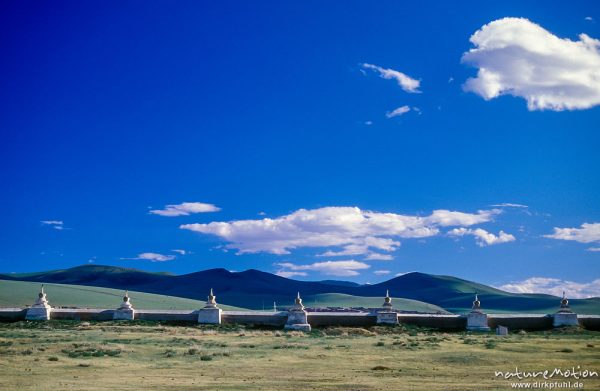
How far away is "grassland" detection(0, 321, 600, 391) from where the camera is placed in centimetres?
2228

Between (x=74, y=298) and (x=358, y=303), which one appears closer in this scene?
(x=74, y=298)

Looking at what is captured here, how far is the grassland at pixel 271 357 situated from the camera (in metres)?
22.3

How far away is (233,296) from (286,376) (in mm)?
174866

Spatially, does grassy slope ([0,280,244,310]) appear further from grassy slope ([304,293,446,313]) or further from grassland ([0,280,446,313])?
grassy slope ([304,293,446,313])

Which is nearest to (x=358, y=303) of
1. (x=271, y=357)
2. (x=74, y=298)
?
(x=74, y=298)

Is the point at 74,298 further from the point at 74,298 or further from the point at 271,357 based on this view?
the point at 271,357

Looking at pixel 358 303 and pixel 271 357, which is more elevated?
pixel 358 303

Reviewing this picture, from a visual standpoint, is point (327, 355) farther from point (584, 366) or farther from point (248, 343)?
point (584, 366)

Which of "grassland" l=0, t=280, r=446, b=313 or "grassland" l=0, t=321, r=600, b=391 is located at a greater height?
"grassland" l=0, t=280, r=446, b=313

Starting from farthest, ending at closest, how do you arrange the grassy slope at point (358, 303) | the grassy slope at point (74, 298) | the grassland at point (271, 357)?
the grassy slope at point (358, 303) < the grassy slope at point (74, 298) < the grassland at point (271, 357)

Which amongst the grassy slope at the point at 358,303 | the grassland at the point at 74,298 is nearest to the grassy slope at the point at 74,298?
the grassland at the point at 74,298

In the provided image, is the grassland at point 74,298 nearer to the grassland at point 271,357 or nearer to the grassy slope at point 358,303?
the grassy slope at point 358,303

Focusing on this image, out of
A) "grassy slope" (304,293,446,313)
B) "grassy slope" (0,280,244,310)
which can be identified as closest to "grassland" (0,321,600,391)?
"grassy slope" (0,280,244,310)

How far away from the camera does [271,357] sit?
29766 millimetres
